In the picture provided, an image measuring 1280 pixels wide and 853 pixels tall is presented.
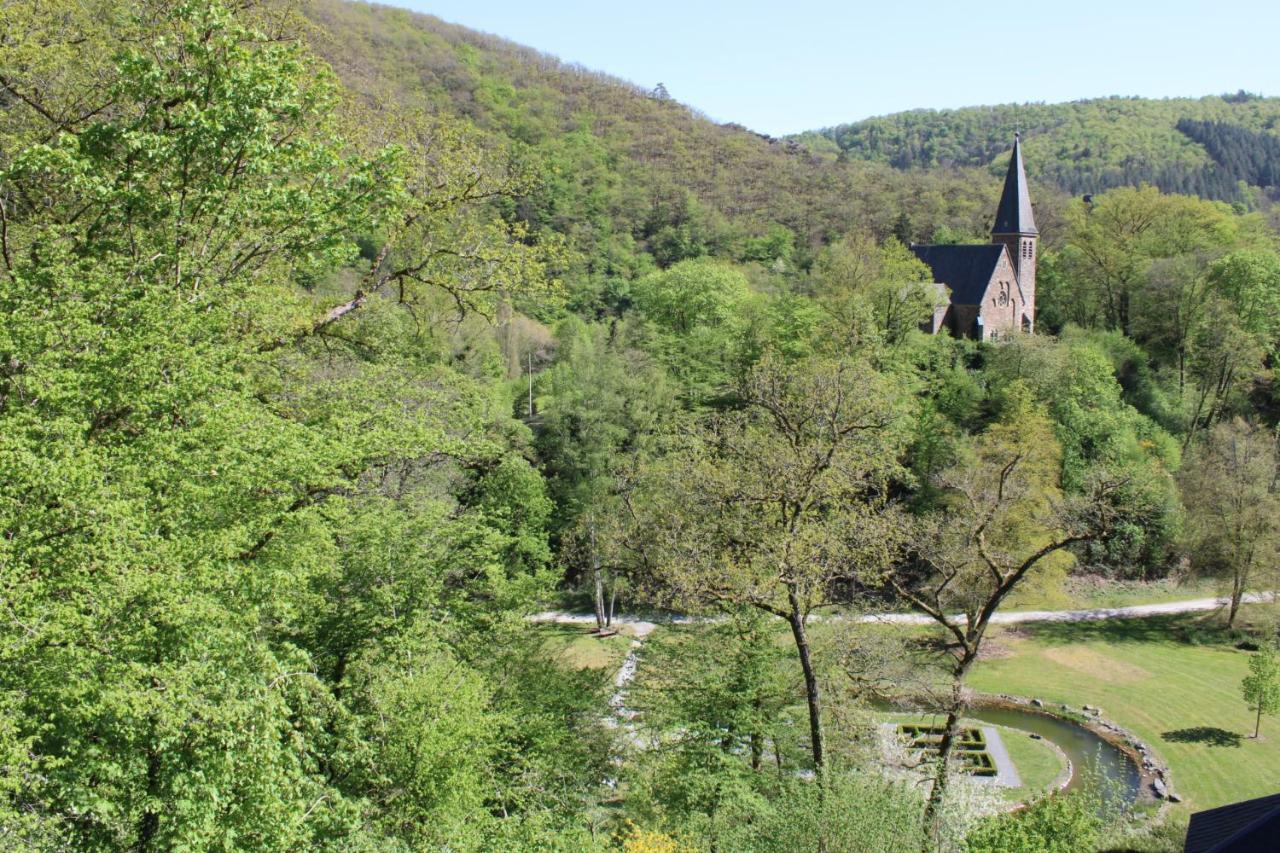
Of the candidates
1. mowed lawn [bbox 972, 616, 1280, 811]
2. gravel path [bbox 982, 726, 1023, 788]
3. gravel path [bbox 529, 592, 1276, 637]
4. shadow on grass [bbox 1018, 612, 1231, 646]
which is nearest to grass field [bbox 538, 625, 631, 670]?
gravel path [bbox 529, 592, 1276, 637]

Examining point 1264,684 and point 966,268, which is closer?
point 1264,684

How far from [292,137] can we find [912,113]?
176 m

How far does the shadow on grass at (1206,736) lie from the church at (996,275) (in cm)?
2328

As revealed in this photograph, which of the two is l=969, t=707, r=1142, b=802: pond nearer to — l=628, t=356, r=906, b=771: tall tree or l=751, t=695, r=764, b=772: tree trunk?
l=751, t=695, r=764, b=772: tree trunk

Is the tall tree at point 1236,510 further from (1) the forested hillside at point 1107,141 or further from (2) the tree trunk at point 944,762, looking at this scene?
(1) the forested hillside at point 1107,141

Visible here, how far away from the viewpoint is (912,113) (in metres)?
168

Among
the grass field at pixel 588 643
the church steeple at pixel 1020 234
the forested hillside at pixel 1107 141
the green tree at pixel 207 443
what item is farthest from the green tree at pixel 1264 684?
the forested hillside at pixel 1107 141

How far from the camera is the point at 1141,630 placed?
32.2m

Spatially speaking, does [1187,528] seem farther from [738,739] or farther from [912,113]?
[912,113]

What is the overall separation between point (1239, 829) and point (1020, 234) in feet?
145

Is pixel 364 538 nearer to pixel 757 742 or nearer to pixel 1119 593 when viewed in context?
pixel 757 742

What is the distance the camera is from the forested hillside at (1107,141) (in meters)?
108

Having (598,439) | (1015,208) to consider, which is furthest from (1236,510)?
(1015,208)

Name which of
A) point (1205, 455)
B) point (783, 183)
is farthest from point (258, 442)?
point (783, 183)
